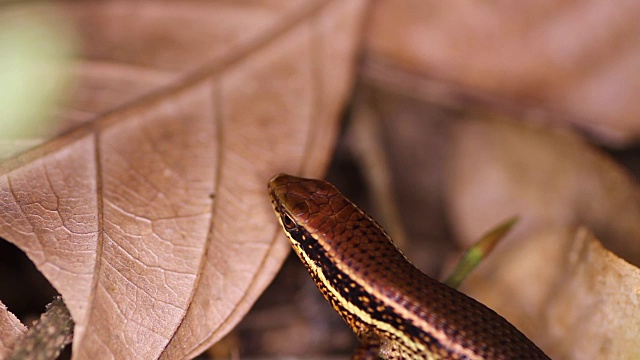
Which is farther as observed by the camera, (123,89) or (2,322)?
(123,89)

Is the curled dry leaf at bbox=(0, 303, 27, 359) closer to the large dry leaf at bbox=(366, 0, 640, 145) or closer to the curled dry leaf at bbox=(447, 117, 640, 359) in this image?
the curled dry leaf at bbox=(447, 117, 640, 359)

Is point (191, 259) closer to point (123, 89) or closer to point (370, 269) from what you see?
point (370, 269)

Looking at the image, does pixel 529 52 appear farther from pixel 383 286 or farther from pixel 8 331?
pixel 8 331

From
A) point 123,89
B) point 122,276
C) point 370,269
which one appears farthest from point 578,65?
point 122,276

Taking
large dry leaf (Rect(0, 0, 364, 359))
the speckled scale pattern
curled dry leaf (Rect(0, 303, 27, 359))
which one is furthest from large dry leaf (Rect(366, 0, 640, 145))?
curled dry leaf (Rect(0, 303, 27, 359))

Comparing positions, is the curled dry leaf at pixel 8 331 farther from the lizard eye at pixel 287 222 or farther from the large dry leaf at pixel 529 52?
the large dry leaf at pixel 529 52
